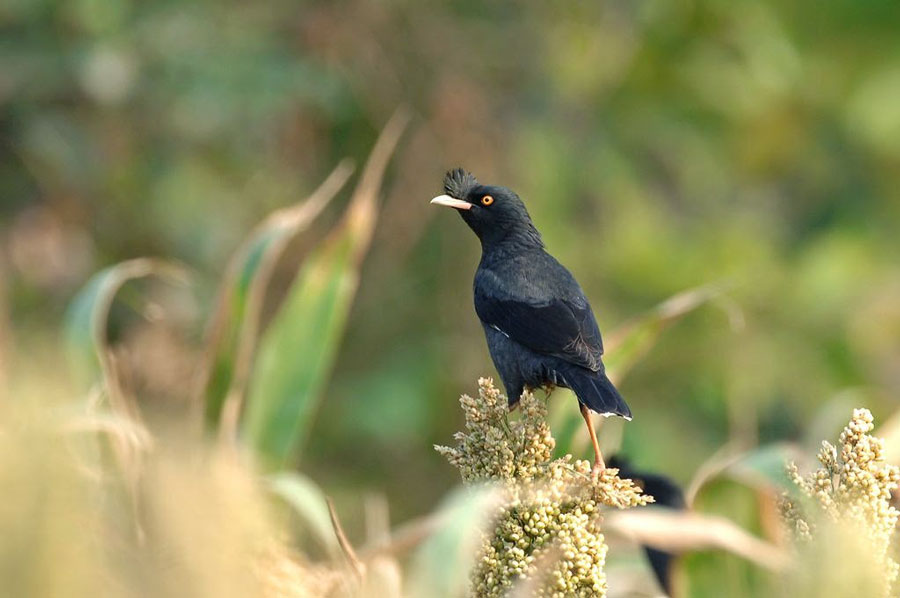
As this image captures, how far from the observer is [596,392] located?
1.97 m

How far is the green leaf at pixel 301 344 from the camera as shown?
362 centimetres

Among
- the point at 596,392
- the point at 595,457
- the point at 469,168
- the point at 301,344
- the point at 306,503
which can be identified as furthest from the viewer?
the point at 469,168

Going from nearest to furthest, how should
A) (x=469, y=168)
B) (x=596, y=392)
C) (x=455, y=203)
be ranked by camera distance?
(x=596, y=392) < (x=455, y=203) < (x=469, y=168)

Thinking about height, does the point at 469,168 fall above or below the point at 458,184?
above

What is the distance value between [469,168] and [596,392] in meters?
7.51

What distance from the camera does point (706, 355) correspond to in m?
9.61

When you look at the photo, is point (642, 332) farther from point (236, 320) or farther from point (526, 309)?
point (236, 320)

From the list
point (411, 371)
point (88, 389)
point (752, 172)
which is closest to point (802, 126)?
point (752, 172)

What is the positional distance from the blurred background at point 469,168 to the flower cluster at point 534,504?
7.28 m

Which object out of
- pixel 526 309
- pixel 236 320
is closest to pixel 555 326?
pixel 526 309

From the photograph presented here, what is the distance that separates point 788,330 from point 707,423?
0.87 meters

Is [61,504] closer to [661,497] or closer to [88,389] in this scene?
[661,497]

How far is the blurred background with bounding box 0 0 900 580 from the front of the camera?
9695 millimetres

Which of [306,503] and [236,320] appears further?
[236,320]
